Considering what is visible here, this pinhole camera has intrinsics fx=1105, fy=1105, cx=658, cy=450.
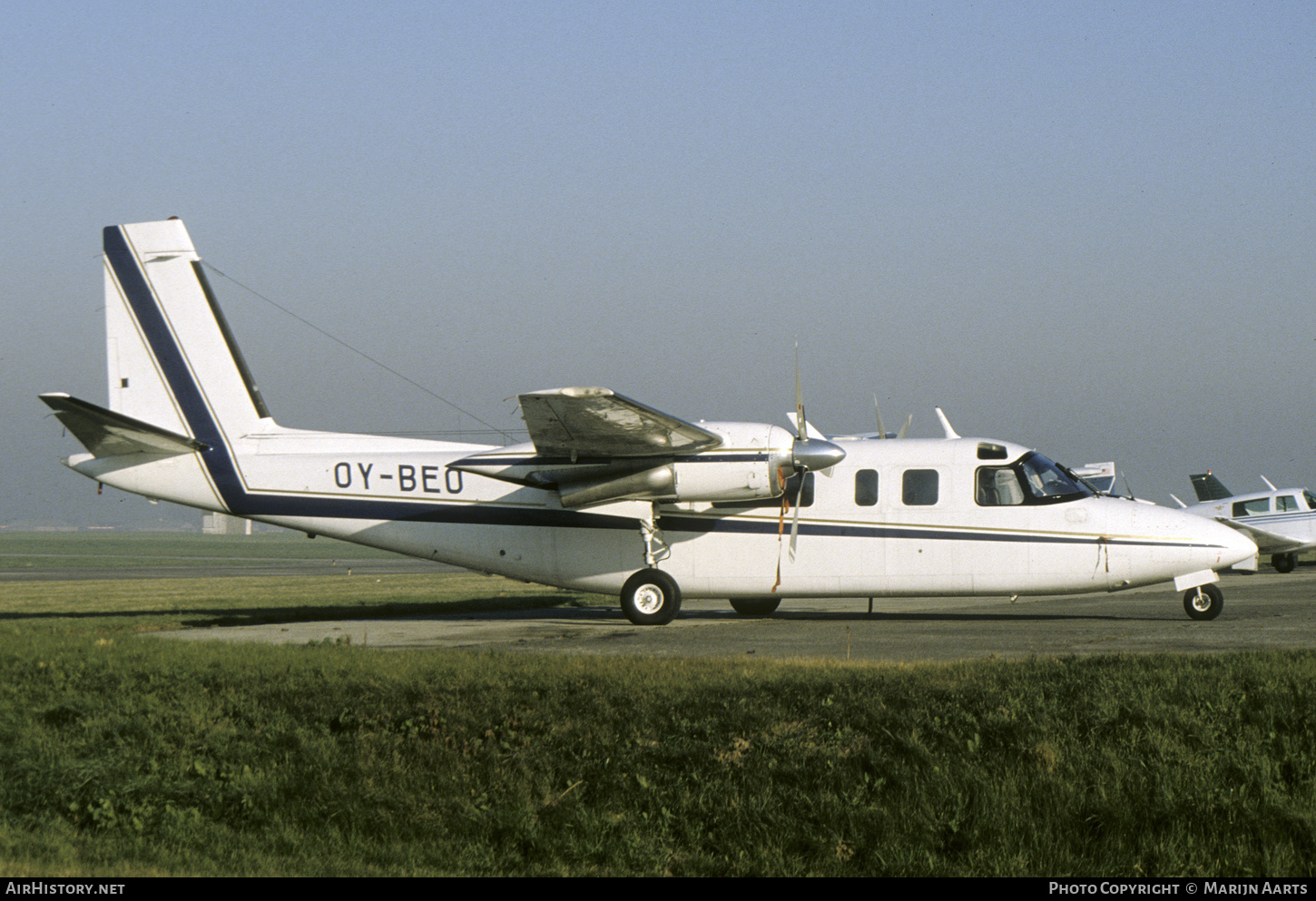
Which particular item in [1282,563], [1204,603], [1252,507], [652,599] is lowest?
[1282,563]

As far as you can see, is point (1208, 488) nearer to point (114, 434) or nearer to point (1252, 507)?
point (1252, 507)

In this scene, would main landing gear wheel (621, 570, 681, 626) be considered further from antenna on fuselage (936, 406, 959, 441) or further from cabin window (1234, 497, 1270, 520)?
cabin window (1234, 497, 1270, 520)

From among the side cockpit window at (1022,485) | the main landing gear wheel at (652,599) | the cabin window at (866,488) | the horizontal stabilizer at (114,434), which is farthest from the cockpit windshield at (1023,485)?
the horizontal stabilizer at (114,434)

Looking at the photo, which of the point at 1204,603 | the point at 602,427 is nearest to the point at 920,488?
the point at 1204,603

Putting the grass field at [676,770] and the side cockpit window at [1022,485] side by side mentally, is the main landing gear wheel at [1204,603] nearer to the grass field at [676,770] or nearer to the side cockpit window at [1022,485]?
the side cockpit window at [1022,485]

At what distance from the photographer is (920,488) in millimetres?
18641

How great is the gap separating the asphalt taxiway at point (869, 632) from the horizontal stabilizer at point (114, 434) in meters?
3.63

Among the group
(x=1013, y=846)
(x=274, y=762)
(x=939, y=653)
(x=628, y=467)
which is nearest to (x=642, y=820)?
(x=1013, y=846)

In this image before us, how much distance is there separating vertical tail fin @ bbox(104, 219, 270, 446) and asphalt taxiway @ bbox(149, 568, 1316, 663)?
422cm

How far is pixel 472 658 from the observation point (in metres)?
12.3

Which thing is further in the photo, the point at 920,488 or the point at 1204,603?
the point at 920,488

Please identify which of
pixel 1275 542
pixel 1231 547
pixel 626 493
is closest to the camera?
pixel 1231 547

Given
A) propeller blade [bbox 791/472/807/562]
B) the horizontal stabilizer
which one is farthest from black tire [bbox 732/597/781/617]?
the horizontal stabilizer

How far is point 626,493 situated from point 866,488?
4100 mm
